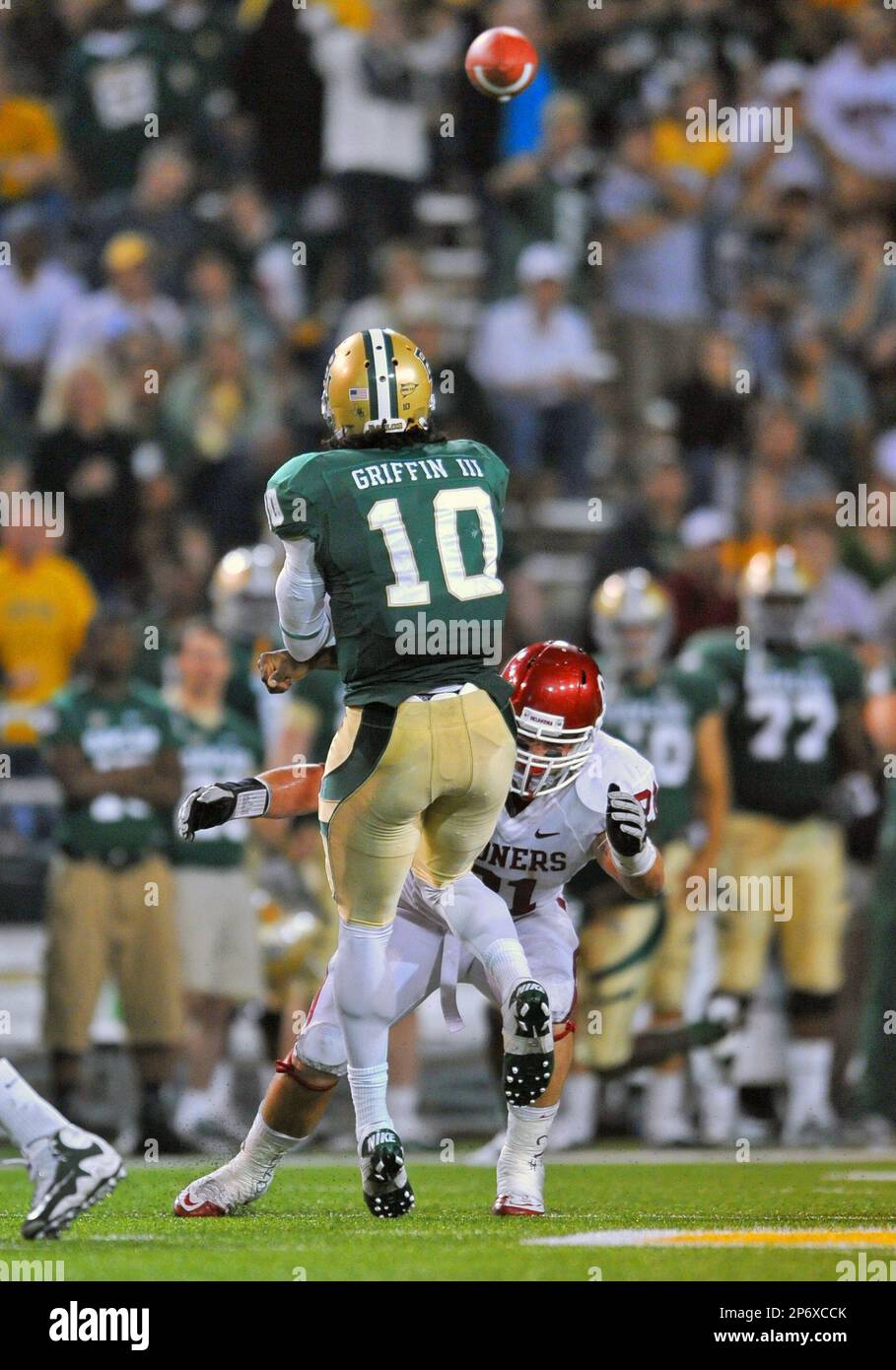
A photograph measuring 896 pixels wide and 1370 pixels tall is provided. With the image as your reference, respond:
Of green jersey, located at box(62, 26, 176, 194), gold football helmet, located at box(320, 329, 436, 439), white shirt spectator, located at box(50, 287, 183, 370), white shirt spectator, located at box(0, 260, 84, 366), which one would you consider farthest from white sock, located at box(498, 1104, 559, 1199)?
green jersey, located at box(62, 26, 176, 194)

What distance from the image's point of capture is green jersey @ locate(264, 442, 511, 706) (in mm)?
5367

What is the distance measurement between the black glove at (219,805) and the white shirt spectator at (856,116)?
321 inches

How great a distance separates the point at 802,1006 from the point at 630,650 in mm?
1506

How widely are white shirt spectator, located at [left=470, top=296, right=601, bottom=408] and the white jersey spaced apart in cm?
532

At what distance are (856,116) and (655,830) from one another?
565 centimetres

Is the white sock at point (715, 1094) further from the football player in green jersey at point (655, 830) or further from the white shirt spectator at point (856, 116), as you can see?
the white shirt spectator at point (856, 116)

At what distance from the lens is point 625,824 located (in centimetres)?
566

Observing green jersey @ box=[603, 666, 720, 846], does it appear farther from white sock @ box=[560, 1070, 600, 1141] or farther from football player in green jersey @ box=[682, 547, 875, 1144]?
white sock @ box=[560, 1070, 600, 1141]

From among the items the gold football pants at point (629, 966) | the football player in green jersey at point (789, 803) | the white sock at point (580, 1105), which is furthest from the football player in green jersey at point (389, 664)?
the football player in green jersey at point (789, 803)

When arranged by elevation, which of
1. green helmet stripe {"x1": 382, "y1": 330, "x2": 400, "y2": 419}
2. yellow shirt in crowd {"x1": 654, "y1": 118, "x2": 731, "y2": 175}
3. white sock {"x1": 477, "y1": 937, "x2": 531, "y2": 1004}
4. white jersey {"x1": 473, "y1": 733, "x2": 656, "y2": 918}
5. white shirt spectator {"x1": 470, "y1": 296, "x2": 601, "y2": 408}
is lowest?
white sock {"x1": 477, "y1": 937, "x2": 531, "y2": 1004}

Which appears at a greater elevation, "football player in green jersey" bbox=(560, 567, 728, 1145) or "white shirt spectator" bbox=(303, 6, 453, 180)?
"white shirt spectator" bbox=(303, 6, 453, 180)

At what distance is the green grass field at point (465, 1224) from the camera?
4.95m

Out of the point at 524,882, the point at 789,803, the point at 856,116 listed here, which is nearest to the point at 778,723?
the point at 789,803
